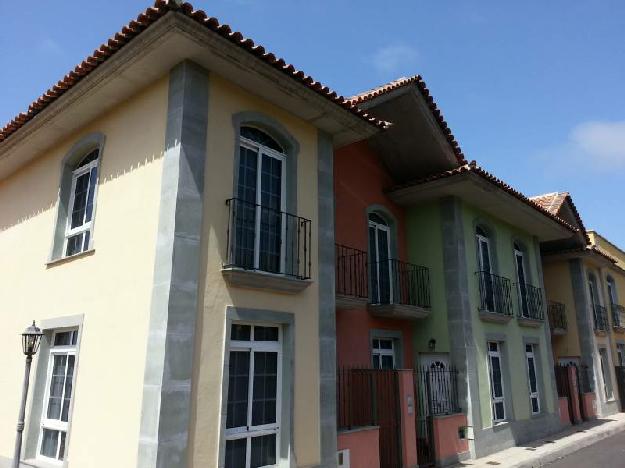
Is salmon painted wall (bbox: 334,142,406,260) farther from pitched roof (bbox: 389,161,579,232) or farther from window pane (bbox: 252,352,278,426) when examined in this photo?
window pane (bbox: 252,352,278,426)

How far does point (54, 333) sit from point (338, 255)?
5.39m

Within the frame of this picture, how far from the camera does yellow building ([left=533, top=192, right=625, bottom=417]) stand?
57.3ft

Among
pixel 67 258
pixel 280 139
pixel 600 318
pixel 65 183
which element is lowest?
pixel 67 258

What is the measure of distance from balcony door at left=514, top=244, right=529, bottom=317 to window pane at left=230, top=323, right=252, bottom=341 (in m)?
9.92

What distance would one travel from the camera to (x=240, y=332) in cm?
672

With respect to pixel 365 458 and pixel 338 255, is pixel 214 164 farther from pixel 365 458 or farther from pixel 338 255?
pixel 365 458

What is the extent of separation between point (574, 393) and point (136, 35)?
53.9 ft

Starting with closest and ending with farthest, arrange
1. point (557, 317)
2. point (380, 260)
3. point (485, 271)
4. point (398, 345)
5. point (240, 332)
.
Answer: point (240, 332)
point (398, 345)
point (380, 260)
point (485, 271)
point (557, 317)

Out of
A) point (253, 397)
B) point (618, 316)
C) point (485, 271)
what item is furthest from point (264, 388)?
point (618, 316)

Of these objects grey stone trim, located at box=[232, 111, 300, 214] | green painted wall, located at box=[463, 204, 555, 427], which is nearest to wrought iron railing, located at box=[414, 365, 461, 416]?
green painted wall, located at box=[463, 204, 555, 427]

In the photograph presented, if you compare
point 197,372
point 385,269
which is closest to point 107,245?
point 197,372

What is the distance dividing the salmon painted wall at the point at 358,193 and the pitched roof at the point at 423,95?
1262 millimetres

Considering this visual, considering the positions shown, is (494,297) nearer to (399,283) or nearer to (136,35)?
(399,283)

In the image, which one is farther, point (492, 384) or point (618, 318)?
point (618, 318)
